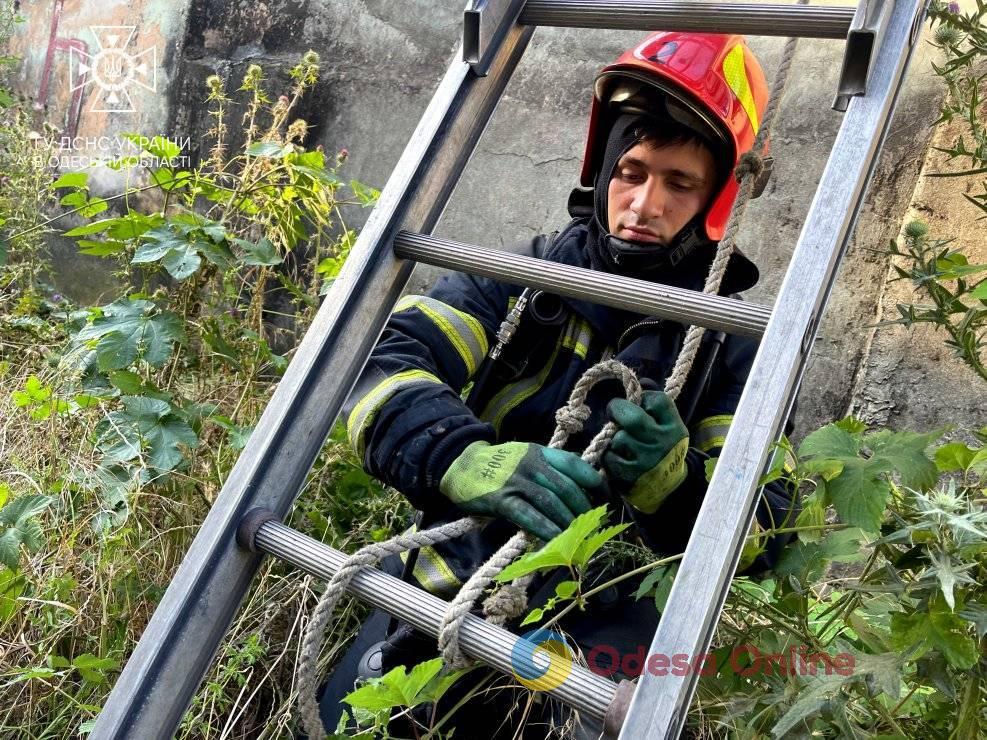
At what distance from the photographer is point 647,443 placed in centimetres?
139

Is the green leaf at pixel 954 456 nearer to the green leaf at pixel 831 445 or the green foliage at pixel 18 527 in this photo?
the green leaf at pixel 831 445

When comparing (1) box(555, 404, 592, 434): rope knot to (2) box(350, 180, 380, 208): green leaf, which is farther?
(2) box(350, 180, 380, 208): green leaf

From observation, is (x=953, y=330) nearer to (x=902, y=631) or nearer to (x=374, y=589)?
(x=902, y=631)

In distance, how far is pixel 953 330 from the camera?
58.4 inches

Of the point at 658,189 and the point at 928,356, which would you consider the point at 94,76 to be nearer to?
the point at 658,189

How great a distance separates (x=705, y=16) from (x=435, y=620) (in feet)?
2.98

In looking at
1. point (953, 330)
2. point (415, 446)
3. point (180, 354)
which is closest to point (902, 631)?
point (953, 330)

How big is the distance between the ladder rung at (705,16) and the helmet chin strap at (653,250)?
1.60 feet

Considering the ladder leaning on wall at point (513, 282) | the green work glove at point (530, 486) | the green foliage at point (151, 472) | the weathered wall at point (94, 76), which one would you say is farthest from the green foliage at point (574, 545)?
the weathered wall at point (94, 76)

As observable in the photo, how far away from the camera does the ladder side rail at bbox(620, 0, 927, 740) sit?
3.13 feet

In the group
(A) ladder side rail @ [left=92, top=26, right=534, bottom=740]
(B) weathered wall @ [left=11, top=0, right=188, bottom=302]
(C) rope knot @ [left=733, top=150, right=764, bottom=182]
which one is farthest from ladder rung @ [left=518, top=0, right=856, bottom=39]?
(B) weathered wall @ [left=11, top=0, right=188, bottom=302]

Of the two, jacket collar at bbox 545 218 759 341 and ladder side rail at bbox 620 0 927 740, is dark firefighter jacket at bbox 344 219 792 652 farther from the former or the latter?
ladder side rail at bbox 620 0 927 740

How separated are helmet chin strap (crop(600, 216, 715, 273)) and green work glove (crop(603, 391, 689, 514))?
49cm

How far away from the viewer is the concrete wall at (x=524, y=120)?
7.66 ft
